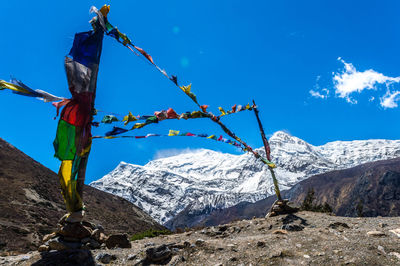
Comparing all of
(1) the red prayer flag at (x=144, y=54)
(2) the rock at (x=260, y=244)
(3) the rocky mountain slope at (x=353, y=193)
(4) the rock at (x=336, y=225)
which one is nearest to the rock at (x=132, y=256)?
(2) the rock at (x=260, y=244)

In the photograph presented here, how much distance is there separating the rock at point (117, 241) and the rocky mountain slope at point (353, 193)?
2892cm

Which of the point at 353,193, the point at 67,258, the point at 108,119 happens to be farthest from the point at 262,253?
the point at 353,193

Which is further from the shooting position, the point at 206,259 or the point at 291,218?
the point at 291,218

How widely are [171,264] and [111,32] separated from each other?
7.11 m

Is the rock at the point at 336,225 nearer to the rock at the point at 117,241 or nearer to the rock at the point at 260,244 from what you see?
the rock at the point at 260,244

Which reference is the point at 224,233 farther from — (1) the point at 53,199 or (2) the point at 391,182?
(2) the point at 391,182

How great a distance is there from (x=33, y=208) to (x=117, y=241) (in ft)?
64.2

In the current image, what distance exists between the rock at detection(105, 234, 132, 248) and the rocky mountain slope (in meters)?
28.9

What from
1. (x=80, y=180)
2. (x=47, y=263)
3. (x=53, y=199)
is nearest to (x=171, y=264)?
(x=47, y=263)

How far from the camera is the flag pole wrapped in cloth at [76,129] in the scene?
7.42 metres

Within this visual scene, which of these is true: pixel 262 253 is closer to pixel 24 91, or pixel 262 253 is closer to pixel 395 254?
pixel 395 254

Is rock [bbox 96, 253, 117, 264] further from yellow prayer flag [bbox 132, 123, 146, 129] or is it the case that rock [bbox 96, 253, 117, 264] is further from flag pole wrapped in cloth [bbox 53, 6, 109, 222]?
yellow prayer flag [bbox 132, 123, 146, 129]

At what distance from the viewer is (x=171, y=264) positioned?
6.50m

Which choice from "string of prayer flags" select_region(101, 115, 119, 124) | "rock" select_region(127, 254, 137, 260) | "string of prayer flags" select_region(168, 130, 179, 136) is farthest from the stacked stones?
"string of prayer flags" select_region(168, 130, 179, 136)
